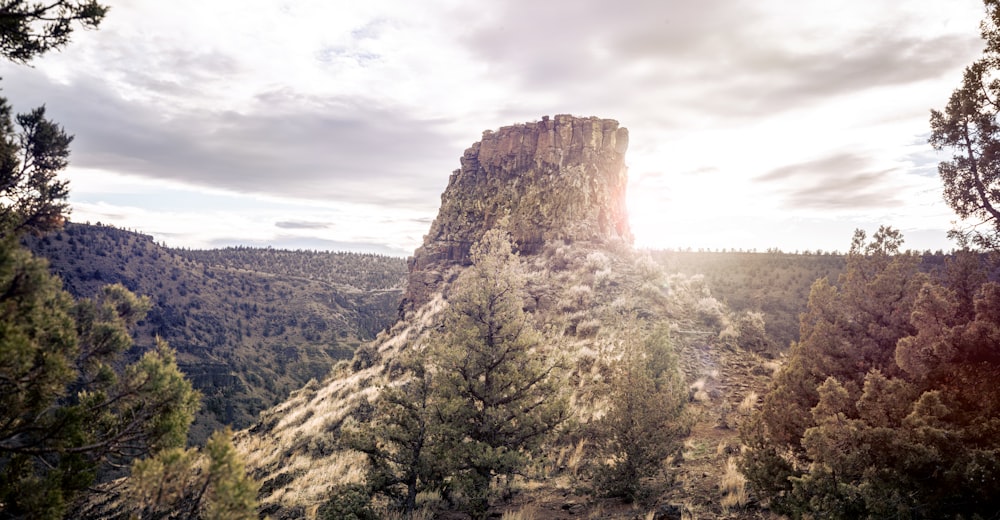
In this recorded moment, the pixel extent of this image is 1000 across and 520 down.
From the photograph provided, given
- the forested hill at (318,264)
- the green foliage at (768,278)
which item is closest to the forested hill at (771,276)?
the green foliage at (768,278)

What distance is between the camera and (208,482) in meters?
4.43

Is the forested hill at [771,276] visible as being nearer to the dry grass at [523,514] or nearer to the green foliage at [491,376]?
the green foliage at [491,376]

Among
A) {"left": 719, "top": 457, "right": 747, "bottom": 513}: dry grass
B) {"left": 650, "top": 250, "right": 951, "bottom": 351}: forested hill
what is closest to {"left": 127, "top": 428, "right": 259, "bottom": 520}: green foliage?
{"left": 719, "top": 457, "right": 747, "bottom": 513}: dry grass

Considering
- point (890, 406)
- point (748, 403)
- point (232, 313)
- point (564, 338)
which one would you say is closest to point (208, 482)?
point (890, 406)

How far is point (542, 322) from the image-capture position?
1011 inches

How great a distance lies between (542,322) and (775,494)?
17.6 metres

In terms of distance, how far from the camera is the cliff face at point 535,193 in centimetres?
3616

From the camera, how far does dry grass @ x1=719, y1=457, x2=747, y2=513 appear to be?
8844 millimetres

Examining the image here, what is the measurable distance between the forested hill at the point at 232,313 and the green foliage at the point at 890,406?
59.3m

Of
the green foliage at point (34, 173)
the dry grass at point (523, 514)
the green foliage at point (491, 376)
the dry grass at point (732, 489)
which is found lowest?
the dry grass at point (523, 514)

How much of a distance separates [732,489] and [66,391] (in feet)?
37.4

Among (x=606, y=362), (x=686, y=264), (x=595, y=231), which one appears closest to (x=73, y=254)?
(x=595, y=231)

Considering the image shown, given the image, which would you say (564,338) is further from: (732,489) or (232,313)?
(232,313)

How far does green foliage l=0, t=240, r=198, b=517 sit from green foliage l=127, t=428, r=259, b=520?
3.83ft
